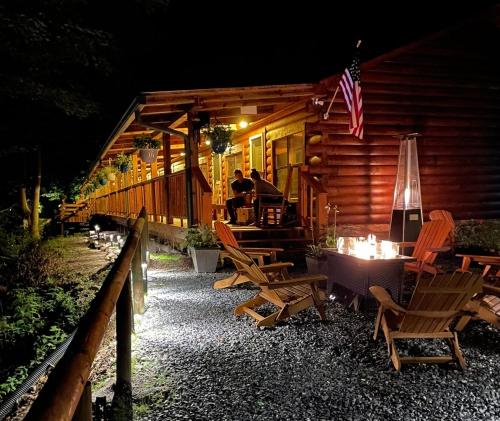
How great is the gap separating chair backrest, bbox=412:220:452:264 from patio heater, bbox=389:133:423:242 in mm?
1923

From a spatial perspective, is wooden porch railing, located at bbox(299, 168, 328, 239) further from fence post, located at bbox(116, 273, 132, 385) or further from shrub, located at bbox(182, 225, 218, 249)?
fence post, located at bbox(116, 273, 132, 385)

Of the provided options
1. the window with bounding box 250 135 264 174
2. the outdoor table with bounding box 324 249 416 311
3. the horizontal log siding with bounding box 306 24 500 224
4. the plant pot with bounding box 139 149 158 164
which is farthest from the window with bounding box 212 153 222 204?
the outdoor table with bounding box 324 249 416 311

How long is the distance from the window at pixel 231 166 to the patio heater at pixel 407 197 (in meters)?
6.27

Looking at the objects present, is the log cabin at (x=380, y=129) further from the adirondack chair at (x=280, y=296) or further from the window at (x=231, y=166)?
the adirondack chair at (x=280, y=296)

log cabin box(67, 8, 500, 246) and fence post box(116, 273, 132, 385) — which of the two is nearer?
fence post box(116, 273, 132, 385)

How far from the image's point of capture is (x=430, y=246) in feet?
20.3

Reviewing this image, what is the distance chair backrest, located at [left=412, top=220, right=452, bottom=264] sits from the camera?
19.6 ft

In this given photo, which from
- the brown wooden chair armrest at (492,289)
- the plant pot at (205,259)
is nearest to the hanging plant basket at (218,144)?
the plant pot at (205,259)

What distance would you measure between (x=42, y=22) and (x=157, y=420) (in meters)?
12.7

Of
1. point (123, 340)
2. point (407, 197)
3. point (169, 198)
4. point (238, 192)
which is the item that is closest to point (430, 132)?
point (407, 197)

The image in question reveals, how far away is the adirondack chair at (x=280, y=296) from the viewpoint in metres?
4.40

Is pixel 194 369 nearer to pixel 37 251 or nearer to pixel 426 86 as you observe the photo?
pixel 426 86

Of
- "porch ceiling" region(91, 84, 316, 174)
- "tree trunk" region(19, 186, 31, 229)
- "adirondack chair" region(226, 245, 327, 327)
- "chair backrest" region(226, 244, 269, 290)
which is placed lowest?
"adirondack chair" region(226, 245, 327, 327)

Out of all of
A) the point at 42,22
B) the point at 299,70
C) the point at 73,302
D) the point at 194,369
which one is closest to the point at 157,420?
the point at 194,369
